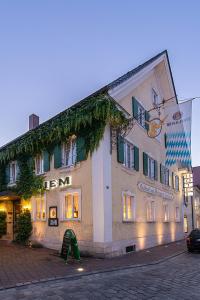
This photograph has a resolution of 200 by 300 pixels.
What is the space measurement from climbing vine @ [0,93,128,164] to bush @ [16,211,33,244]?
159 inches

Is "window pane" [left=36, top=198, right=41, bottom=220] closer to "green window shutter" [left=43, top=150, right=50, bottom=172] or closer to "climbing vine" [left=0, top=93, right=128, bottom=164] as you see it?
"green window shutter" [left=43, top=150, right=50, bottom=172]

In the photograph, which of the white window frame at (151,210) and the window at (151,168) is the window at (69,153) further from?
the window at (151,168)

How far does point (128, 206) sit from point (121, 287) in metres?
8.61

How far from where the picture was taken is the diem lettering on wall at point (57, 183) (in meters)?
15.7

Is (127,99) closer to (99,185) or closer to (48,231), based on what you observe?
(99,185)

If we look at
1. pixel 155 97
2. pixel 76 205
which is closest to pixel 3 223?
pixel 76 205

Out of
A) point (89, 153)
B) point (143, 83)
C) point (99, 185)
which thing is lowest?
point (99, 185)

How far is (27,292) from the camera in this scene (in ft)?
25.6

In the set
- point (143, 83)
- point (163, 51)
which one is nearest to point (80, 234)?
point (143, 83)

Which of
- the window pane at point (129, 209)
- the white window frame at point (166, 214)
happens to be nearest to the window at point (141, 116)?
the window pane at point (129, 209)

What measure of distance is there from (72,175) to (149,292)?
27.7ft

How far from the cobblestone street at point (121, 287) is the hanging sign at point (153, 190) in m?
8.00

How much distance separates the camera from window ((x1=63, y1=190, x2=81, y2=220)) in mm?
15031

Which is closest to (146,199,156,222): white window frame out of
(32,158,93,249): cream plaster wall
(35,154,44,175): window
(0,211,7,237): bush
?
(32,158,93,249): cream plaster wall
